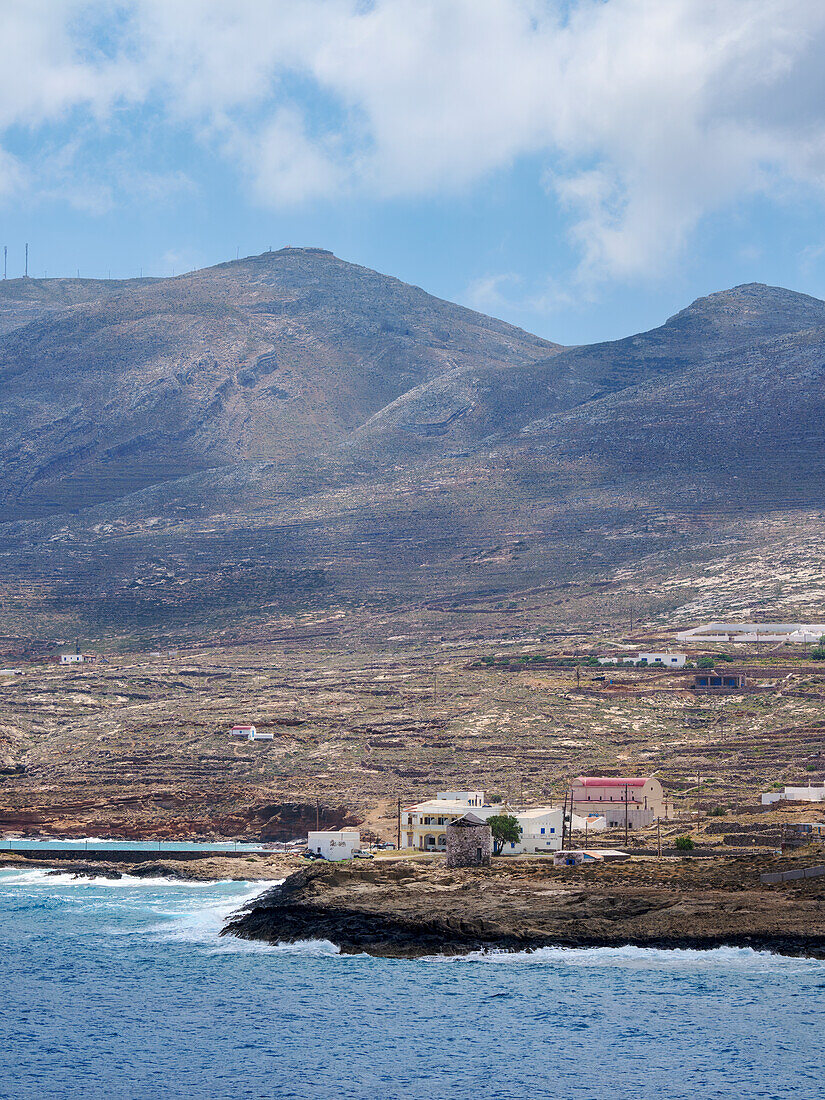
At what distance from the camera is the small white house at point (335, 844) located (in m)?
83.1

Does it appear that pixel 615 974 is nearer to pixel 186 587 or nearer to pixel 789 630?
pixel 789 630

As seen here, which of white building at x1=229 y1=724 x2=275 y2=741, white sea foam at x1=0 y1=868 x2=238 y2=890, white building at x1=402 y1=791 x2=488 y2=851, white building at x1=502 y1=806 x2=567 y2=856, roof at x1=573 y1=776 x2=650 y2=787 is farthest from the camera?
white building at x1=229 y1=724 x2=275 y2=741

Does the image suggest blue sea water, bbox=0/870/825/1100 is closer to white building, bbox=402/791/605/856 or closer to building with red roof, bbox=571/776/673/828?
white building, bbox=402/791/605/856

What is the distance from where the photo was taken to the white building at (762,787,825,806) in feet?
313

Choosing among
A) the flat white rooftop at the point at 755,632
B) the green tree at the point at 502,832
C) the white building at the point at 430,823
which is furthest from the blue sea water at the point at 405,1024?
the flat white rooftop at the point at 755,632

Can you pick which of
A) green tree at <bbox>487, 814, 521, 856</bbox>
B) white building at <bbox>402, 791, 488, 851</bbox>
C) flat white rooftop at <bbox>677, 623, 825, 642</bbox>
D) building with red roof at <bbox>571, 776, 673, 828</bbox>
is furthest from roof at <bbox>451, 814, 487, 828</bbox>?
flat white rooftop at <bbox>677, 623, 825, 642</bbox>

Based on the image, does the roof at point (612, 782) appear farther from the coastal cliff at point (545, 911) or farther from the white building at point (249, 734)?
the white building at point (249, 734)

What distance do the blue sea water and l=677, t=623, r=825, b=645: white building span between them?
92.7m

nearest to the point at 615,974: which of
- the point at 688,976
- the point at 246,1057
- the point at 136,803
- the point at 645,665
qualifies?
the point at 688,976

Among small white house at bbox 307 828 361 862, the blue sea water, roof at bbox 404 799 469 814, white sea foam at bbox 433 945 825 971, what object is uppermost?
roof at bbox 404 799 469 814

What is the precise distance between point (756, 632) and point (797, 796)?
177ft

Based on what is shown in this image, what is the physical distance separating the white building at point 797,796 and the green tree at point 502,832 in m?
21.8

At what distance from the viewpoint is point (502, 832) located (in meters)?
79.4

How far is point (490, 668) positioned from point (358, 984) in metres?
89.6
